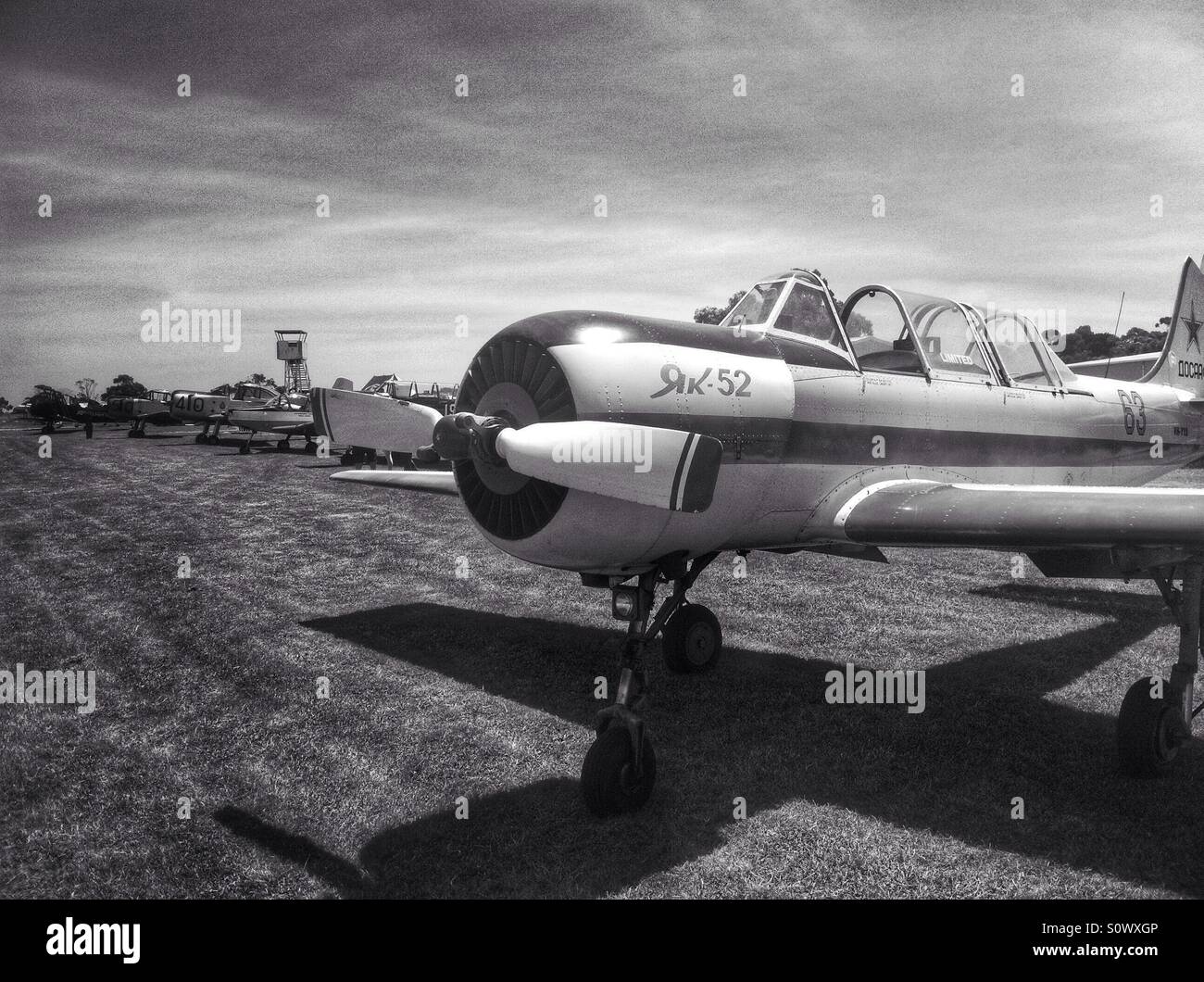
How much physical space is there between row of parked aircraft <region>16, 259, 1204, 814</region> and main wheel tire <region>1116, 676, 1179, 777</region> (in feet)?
0.04

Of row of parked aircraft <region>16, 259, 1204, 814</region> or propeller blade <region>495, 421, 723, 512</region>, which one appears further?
row of parked aircraft <region>16, 259, 1204, 814</region>

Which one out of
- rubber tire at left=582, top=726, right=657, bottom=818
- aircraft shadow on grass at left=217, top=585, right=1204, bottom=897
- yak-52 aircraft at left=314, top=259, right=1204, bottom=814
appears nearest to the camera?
aircraft shadow on grass at left=217, top=585, right=1204, bottom=897

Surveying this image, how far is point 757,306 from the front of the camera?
17.4 ft

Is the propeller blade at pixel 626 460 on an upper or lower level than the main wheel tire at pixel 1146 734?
upper

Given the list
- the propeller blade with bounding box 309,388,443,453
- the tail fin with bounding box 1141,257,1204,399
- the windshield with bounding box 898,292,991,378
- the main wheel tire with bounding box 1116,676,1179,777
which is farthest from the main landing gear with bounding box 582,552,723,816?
the tail fin with bounding box 1141,257,1204,399

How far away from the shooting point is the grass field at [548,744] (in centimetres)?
372

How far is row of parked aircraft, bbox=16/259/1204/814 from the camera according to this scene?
400 centimetres

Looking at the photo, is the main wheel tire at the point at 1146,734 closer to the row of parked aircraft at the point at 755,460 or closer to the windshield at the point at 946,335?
the row of parked aircraft at the point at 755,460

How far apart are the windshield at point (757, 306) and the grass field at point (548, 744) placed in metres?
2.64

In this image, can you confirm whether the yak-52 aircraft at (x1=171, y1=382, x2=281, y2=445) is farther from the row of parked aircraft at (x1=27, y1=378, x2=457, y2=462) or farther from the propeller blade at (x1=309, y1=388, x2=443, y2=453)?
the propeller blade at (x1=309, y1=388, x2=443, y2=453)

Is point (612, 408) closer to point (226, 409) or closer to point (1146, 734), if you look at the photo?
point (1146, 734)

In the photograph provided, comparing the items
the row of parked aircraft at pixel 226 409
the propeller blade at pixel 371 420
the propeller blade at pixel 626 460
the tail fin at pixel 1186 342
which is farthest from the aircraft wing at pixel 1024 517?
the row of parked aircraft at pixel 226 409

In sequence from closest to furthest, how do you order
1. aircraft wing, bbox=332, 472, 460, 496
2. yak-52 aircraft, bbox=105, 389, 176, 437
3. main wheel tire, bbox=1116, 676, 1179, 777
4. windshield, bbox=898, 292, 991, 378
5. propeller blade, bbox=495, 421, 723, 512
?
propeller blade, bbox=495, 421, 723, 512
main wheel tire, bbox=1116, 676, 1179, 777
windshield, bbox=898, 292, 991, 378
aircraft wing, bbox=332, 472, 460, 496
yak-52 aircraft, bbox=105, 389, 176, 437
